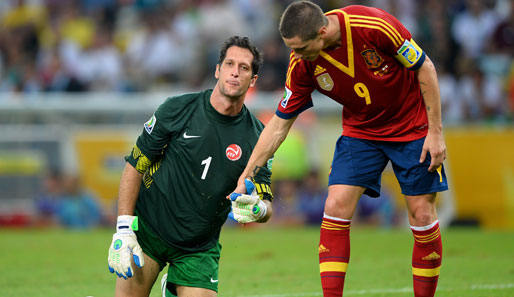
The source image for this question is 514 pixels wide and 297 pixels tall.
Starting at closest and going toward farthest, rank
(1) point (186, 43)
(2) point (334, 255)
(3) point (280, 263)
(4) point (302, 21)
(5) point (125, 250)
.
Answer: (4) point (302, 21)
(5) point (125, 250)
(2) point (334, 255)
(3) point (280, 263)
(1) point (186, 43)

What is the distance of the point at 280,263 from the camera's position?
989 centimetres

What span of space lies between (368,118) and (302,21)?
3.54ft

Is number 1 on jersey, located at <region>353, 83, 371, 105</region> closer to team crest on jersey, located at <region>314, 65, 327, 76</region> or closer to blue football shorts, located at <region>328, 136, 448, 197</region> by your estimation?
team crest on jersey, located at <region>314, 65, 327, 76</region>

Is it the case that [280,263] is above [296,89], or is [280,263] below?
below

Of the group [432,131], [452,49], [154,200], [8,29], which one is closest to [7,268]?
[154,200]

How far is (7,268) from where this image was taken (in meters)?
9.39

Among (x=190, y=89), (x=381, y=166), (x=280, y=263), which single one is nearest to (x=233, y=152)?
(x=381, y=166)

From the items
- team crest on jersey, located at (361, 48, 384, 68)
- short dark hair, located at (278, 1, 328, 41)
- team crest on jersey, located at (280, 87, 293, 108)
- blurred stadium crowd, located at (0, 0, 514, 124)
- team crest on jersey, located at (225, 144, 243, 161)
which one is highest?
short dark hair, located at (278, 1, 328, 41)

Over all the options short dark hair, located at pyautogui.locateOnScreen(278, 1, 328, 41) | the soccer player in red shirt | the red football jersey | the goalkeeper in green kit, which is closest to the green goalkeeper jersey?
the goalkeeper in green kit

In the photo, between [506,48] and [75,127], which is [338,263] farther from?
[506,48]

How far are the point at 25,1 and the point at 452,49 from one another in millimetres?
10688

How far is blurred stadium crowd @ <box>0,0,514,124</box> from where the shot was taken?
614 inches

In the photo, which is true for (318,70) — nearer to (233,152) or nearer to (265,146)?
(265,146)

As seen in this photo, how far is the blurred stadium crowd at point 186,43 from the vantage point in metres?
15.6
